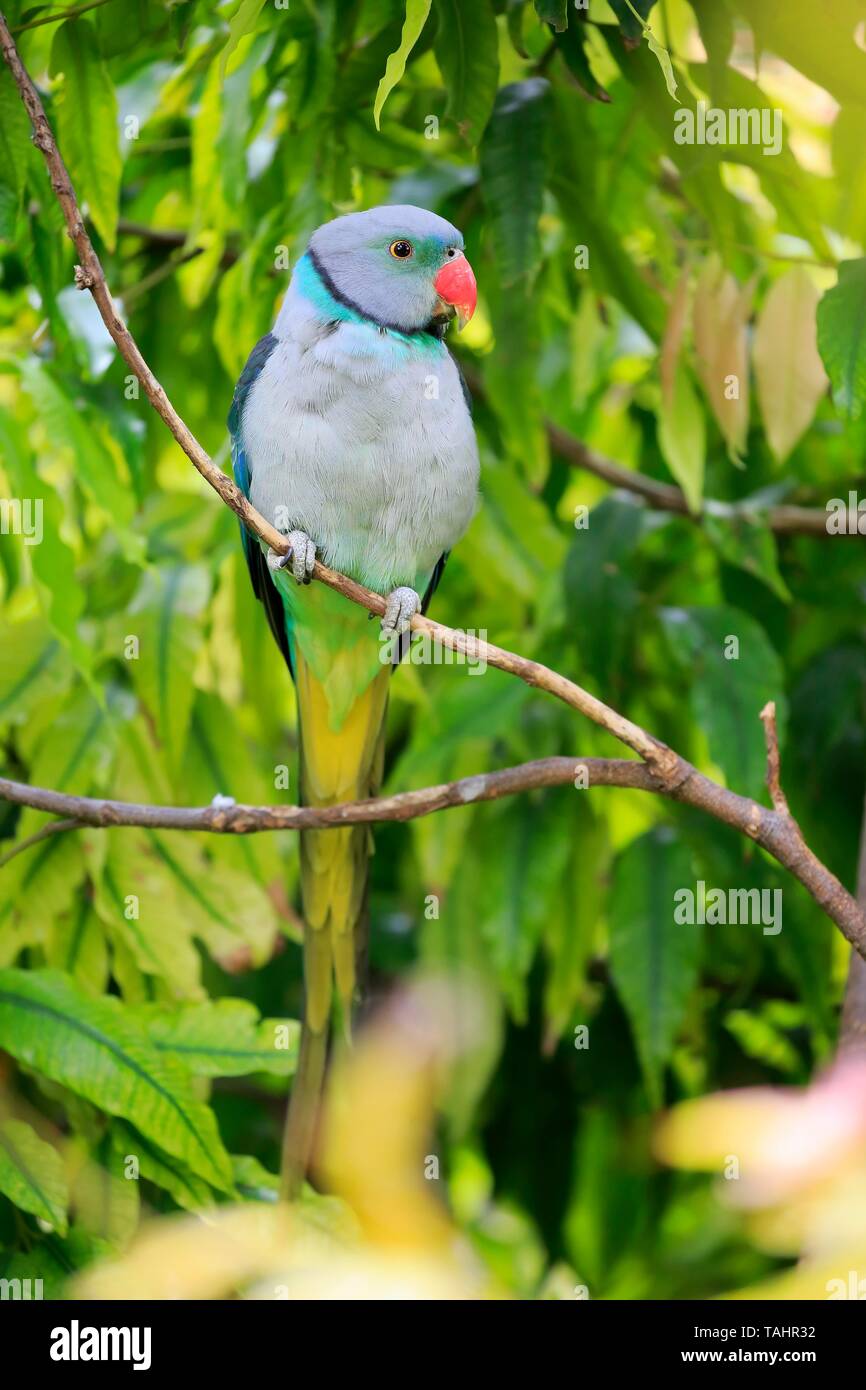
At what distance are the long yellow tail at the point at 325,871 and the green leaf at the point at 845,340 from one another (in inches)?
41.6

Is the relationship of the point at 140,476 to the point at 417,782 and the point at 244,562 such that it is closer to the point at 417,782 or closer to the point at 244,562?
the point at 244,562

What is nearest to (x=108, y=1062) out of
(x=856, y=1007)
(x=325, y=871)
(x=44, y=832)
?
(x=44, y=832)

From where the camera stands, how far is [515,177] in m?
2.11

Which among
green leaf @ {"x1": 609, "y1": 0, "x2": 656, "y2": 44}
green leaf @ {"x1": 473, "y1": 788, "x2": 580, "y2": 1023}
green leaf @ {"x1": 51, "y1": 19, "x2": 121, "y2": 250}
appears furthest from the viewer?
green leaf @ {"x1": 473, "y1": 788, "x2": 580, "y2": 1023}

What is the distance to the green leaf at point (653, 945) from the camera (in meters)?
2.47

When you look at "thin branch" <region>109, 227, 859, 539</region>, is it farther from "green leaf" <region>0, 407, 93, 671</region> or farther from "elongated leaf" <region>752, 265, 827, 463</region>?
"green leaf" <region>0, 407, 93, 671</region>

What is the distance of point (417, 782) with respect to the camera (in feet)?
9.23

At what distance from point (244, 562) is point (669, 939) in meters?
1.12

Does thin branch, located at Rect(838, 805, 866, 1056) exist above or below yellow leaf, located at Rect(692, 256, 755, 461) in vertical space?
below

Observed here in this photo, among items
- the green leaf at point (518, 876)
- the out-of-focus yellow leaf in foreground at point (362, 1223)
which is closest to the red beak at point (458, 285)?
the green leaf at point (518, 876)

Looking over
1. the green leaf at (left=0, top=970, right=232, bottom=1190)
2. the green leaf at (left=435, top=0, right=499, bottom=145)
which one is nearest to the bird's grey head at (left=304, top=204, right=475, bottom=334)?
the green leaf at (left=435, top=0, right=499, bottom=145)

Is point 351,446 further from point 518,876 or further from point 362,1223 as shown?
point 362,1223

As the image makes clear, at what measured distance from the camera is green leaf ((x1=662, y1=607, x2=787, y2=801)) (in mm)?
2391

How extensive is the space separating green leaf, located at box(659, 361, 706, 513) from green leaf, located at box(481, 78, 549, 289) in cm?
41
